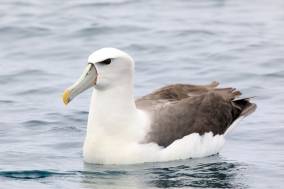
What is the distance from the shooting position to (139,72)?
18.4m

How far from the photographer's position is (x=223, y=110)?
1405 cm

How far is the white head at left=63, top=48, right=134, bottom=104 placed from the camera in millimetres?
12488

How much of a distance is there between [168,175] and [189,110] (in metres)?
1.24

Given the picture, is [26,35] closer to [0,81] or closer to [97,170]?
[0,81]

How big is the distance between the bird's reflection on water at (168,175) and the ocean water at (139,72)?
→ 0.01 metres

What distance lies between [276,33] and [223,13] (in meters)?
2.03

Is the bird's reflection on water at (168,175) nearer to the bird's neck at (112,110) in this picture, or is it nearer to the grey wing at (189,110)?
the grey wing at (189,110)

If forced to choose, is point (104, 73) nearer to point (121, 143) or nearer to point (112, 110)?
point (112, 110)

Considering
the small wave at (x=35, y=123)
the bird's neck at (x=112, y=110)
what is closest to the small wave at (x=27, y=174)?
the bird's neck at (x=112, y=110)

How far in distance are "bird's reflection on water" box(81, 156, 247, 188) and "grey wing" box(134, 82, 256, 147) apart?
0.35 m

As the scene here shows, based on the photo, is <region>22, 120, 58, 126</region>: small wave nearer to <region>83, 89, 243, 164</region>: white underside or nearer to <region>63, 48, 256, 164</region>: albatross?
<region>63, 48, 256, 164</region>: albatross

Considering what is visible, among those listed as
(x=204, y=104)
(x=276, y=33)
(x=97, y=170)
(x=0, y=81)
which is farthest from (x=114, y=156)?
(x=276, y=33)

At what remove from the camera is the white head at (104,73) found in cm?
1249

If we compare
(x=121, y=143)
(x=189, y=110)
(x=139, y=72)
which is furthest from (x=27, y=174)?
(x=139, y=72)
